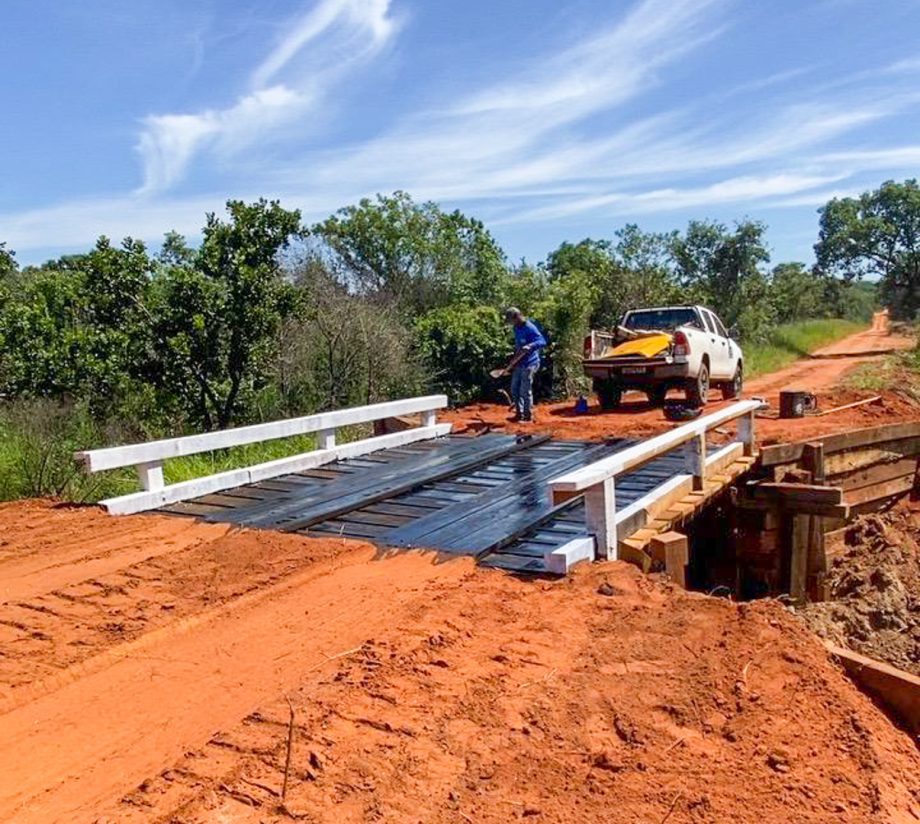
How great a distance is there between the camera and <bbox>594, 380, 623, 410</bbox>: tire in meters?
16.6

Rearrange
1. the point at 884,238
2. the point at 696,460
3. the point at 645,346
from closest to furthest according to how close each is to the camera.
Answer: the point at 696,460 < the point at 645,346 < the point at 884,238

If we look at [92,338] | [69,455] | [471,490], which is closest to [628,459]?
[471,490]

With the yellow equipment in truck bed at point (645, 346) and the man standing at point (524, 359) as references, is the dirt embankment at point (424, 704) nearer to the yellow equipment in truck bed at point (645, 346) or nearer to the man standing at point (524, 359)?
the man standing at point (524, 359)

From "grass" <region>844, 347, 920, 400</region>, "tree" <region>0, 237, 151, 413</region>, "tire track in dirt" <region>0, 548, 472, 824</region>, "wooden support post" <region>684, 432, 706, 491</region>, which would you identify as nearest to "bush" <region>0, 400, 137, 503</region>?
"tree" <region>0, 237, 151, 413</region>

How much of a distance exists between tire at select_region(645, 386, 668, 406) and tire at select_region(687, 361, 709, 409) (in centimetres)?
47

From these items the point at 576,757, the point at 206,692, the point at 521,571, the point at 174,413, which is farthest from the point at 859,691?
the point at 174,413

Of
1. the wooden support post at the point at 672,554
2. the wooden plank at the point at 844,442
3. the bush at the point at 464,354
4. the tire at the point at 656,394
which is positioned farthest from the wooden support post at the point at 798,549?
the bush at the point at 464,354

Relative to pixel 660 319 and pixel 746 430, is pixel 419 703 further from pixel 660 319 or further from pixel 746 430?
pixel 660 319

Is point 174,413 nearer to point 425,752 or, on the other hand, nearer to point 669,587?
point 669,587

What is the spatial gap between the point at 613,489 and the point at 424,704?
2749mm

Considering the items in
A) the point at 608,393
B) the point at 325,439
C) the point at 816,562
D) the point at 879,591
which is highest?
the point at 325,439

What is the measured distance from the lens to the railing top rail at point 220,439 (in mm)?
7418

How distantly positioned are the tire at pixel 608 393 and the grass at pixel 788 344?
36.2 feet

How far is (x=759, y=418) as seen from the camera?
50.1 feet
